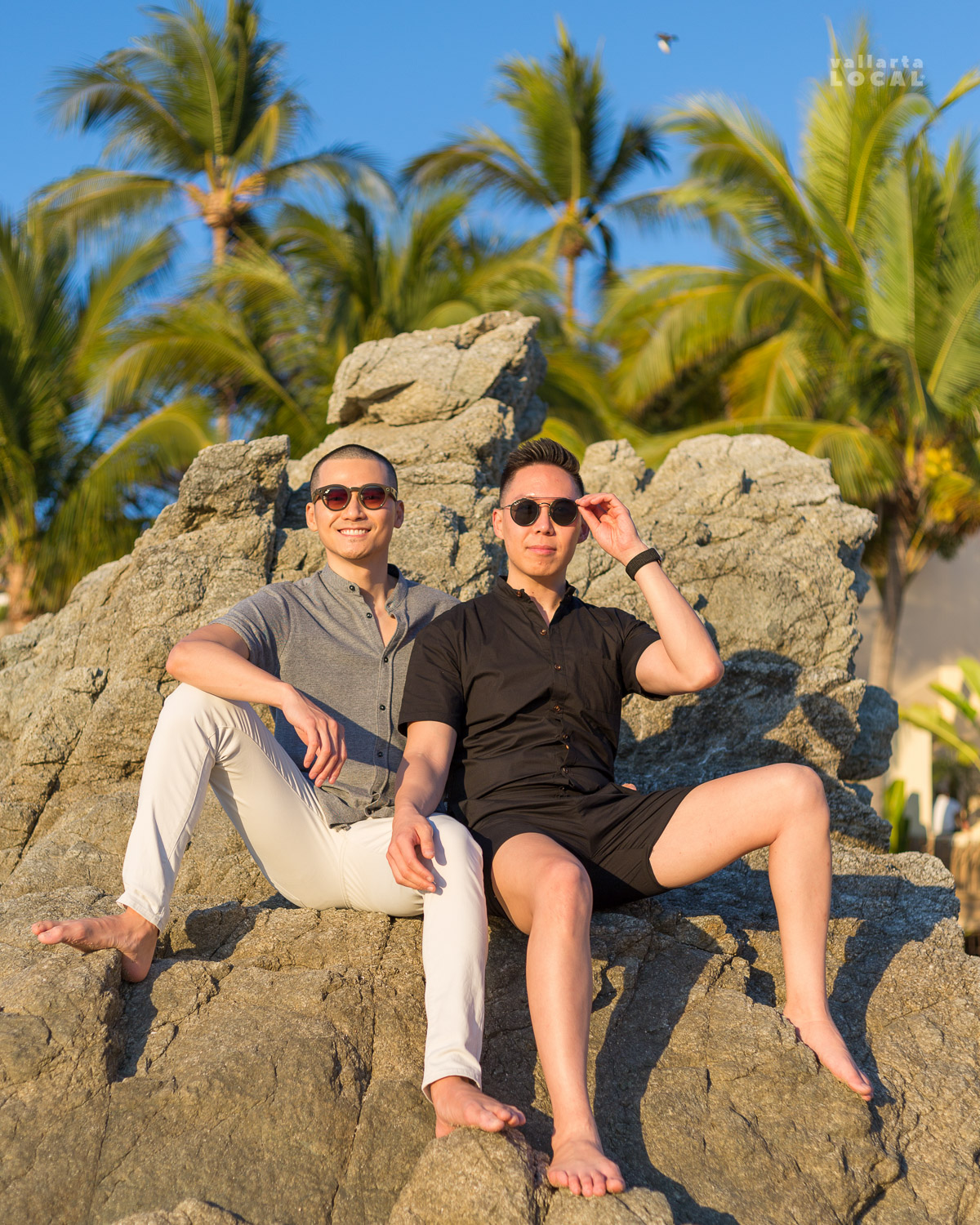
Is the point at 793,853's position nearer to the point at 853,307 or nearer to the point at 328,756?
the point at 328,756

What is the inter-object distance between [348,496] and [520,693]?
93 cm

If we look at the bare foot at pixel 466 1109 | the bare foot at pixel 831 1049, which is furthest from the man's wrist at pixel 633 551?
the bare foot at pixel 466 1109

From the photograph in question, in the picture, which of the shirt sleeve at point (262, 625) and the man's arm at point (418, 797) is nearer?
the man's arm at point (418, 797)

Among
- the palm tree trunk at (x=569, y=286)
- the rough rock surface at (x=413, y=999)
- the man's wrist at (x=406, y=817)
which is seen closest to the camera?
the rough rock surface at (x=413, y=999)

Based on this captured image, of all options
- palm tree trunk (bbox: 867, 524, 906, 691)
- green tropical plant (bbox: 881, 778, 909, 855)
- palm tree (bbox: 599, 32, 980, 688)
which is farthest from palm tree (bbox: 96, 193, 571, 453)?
green tropical plant (bbox: 881, 778, 909, 855)

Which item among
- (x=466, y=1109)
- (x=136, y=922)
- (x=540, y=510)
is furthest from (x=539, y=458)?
(x=466, y=1109)

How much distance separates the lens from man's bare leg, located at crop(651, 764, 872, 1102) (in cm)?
290

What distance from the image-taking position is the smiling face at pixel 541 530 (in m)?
3.43

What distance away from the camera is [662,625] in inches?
129

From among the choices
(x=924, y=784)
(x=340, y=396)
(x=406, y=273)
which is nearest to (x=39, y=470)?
(x=406, y=273)

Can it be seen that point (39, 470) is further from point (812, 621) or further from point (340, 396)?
point (812, 621)

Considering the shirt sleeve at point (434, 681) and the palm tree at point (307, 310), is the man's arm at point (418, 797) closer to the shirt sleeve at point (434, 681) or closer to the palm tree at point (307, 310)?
the shirt sleeve at point (434, 681)

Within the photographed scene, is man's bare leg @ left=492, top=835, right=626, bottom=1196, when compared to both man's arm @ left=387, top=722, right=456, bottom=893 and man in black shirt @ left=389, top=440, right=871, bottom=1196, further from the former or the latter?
man's arm @ left=387, top=722, right=456, bottom=893

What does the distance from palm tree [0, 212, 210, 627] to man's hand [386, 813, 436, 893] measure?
9880 mm
